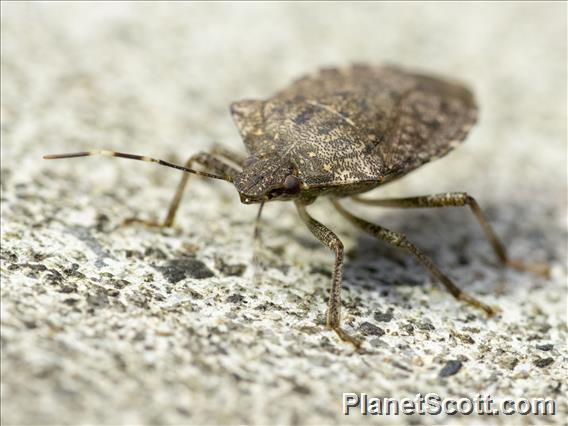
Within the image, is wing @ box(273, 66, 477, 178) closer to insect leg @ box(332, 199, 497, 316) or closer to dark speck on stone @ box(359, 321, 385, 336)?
insect leg @ box(332, 199, 497, 316)

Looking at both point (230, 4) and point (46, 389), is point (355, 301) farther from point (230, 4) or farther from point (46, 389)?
point (230, 4)

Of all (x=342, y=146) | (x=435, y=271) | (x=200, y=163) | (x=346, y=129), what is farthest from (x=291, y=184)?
(x=435, y=271)

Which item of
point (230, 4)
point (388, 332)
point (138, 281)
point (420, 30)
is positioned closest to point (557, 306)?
point (388, 332)

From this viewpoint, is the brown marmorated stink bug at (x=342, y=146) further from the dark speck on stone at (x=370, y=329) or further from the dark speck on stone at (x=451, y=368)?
the dark speck on stone at (x=451, y=368)

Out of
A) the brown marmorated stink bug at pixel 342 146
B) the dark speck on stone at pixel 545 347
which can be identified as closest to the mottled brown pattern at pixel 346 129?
the brown marmorated stink bug at pixel 342 146

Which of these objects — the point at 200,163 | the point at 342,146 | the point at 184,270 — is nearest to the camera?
the point at 184,270

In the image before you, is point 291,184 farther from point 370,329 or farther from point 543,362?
point 543,362

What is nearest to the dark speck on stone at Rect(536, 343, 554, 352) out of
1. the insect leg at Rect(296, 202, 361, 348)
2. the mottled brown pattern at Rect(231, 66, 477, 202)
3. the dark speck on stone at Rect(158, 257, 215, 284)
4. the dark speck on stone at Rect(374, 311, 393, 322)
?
the dark speck on stone at Rect(374, 311, 393, 322)
